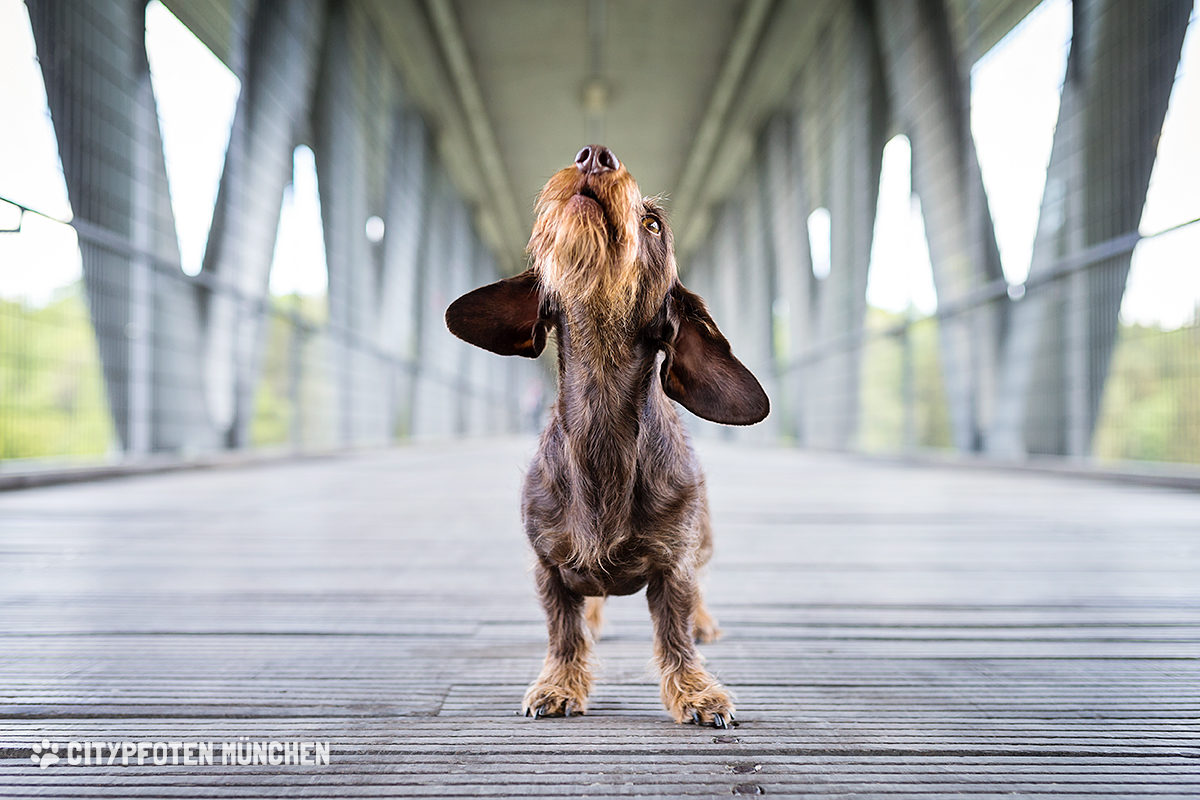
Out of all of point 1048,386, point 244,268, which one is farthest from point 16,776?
point 244,268

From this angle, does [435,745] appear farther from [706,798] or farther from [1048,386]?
[1048,386]

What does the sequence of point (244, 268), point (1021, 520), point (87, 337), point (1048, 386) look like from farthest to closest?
point (244, 268), point (1048, 386), point (87, 337), point (1021, 520)

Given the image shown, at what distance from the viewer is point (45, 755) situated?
1028mm

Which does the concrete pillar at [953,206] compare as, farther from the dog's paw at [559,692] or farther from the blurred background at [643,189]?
the dog's paw at [559,692]

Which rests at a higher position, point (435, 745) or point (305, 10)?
point (305, 10)

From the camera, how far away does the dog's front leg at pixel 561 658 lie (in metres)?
1.20

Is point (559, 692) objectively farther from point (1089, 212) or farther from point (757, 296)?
point (757, 296)

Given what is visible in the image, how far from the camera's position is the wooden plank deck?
988mm

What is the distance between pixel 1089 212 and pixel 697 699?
19.3 feet

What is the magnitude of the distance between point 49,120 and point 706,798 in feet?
18.7

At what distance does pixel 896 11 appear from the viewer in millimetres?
8836

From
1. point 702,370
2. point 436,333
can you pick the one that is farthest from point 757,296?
point 702,370

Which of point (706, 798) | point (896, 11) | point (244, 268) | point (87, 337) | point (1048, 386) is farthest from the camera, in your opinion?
point (896, 11)

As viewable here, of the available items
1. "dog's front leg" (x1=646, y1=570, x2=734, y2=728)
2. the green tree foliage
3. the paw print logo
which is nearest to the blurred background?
the green tree foliage
